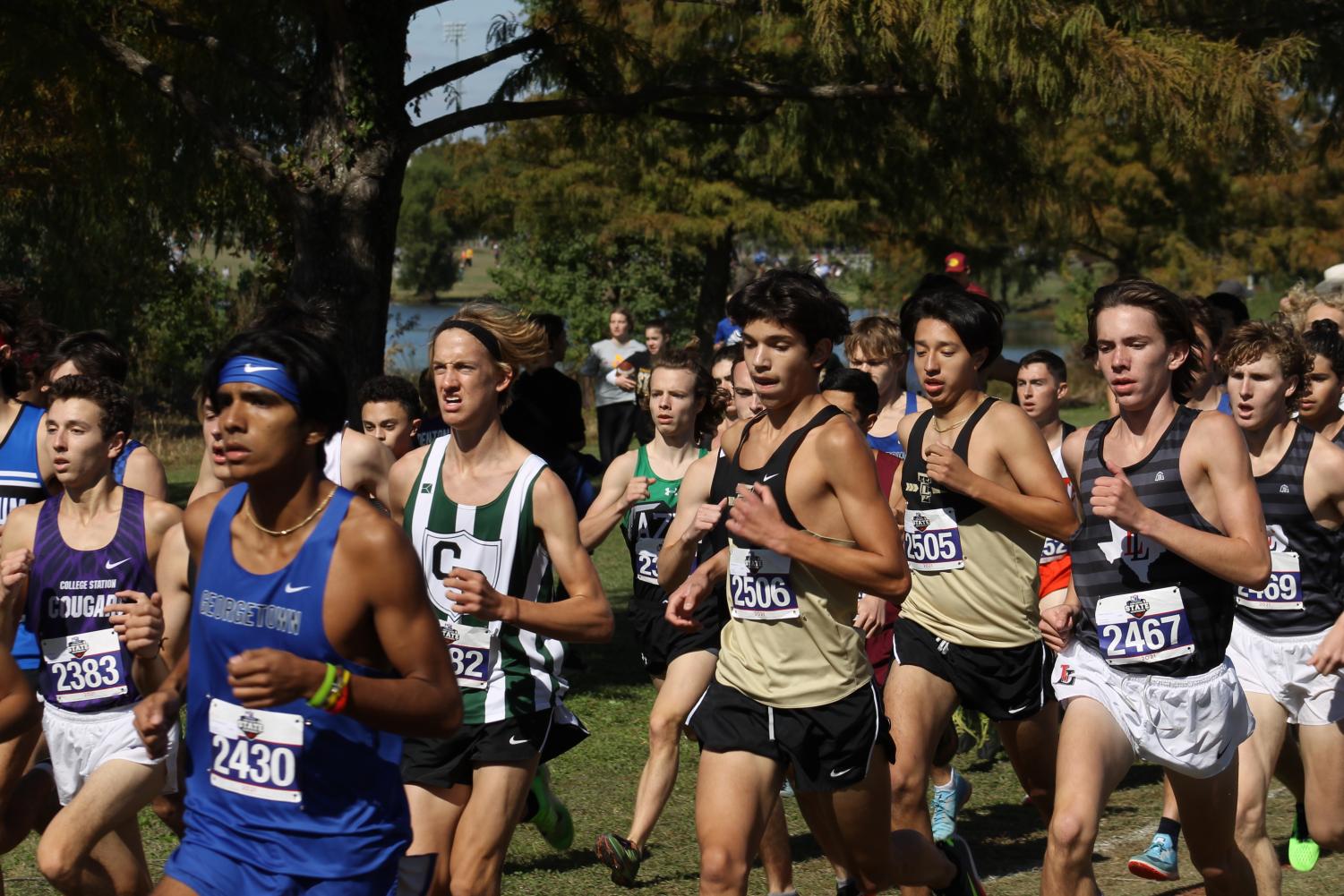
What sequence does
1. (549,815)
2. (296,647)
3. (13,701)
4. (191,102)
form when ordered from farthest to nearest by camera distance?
1. (191,102)
2. (549,815)
3. (13,701)
4. (296,647)

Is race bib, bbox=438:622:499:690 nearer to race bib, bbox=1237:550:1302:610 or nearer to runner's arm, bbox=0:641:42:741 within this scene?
runner's arm, bbox=0:641:42:741

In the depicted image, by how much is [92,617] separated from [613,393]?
10.8 meters

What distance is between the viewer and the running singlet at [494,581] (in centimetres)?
478

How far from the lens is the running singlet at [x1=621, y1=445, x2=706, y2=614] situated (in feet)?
22.7

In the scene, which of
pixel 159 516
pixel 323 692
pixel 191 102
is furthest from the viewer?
pixel 191 102

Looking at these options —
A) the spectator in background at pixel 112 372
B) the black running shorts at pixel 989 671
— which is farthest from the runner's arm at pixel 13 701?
the black running shorts at pixel 989 671

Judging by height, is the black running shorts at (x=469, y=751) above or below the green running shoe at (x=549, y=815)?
above

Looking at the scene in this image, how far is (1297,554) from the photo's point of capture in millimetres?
5875

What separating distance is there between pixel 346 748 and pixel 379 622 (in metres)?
0.28

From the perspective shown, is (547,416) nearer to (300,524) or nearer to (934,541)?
(934,541)

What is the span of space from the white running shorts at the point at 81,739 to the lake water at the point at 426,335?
68.9 feet

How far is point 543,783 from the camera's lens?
5.46 meters

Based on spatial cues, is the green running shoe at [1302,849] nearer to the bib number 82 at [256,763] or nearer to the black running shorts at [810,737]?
the black running shorts at [810,737]

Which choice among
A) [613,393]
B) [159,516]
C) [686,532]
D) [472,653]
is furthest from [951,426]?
[613,393]
